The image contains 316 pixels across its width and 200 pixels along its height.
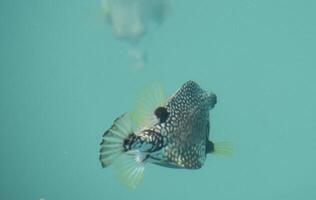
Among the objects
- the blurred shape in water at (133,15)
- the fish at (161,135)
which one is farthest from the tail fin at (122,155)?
the blurred shape in water at (133,15)

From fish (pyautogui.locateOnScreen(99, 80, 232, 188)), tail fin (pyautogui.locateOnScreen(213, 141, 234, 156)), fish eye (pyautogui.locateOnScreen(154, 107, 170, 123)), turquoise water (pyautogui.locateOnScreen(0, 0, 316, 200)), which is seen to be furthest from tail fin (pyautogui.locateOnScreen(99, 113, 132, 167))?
turquoise water (pyautogui.locateOnScreen(0, 0, 316, 200))

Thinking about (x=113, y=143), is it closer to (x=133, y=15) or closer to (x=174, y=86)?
(x=133, y=15)

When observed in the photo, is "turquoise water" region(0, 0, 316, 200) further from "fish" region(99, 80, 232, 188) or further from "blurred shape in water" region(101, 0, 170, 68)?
"fish" region(99, 80, 232, 188)

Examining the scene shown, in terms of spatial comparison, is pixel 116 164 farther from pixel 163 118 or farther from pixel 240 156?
pixel 240 156

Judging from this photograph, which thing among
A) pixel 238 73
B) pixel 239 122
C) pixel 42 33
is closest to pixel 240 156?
pixel 239 122

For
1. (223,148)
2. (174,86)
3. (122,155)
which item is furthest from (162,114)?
(174,86)

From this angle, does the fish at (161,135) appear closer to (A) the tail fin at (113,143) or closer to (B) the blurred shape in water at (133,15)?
(A) the tail fin at (113,143)
